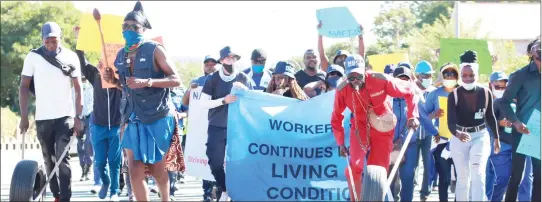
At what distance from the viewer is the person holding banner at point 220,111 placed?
44.3ft

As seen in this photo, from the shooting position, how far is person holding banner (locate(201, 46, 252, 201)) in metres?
13.5

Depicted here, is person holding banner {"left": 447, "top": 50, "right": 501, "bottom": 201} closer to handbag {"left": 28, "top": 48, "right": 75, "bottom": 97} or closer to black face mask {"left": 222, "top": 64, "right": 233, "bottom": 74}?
black face mask {"left": 222, "top": 64, "right": 233, "bottom": 74}

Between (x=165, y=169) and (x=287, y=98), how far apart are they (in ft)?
5.78

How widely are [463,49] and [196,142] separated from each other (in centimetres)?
491

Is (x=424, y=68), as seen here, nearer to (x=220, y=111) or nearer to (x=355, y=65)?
(x=220, y=111)

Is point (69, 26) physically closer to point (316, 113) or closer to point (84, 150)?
point (84, 150)

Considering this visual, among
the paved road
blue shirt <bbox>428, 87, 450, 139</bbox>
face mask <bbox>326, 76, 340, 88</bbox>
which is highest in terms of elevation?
face mask <bbox>326, 76, 340, 88</bbox>

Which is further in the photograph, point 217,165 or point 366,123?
point 217,165

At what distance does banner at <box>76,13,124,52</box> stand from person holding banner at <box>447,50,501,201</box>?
4024 mm

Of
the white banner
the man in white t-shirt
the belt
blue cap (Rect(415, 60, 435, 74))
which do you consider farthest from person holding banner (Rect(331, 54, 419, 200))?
blue cap (Rect(415, 60, 435, 74))

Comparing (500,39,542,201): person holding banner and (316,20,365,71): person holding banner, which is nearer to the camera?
(500,39,542,201): person holding banner

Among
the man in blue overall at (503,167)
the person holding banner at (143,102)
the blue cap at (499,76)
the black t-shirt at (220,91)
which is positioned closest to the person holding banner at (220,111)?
the black t-shirt at (220,91)

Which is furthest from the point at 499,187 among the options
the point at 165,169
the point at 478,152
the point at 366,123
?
the point at 165,169

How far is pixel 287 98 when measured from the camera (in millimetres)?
12320
